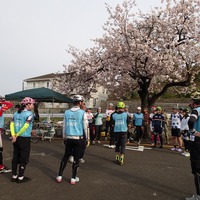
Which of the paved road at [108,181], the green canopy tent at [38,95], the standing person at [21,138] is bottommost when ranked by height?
the paved road at [108,181]

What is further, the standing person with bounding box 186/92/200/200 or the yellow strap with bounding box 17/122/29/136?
the yellow strap with bounding box 17/122/29/136

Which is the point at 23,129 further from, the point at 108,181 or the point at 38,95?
the point at 38,95

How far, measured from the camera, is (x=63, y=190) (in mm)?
4801

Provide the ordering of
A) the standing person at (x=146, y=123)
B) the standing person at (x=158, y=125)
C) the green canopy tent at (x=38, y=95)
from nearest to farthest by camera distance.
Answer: the standing person at (x=158, y=125), the standing person at (x=146, y=123), the green canopy tent at (x=38, y=95)

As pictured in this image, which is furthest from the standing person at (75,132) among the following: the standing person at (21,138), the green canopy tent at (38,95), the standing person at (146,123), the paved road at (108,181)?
the green canopy tent at (38,95)

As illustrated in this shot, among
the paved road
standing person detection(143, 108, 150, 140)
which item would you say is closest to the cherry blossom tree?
standing person detection(143, 108, 150, 140)

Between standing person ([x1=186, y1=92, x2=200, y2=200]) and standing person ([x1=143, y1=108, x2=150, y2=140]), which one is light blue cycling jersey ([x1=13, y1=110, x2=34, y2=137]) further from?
standing person ([x1=143, y1=108, x2=150, y2=140])

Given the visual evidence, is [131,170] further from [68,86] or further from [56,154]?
[68,86]

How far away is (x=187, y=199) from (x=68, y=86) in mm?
13895

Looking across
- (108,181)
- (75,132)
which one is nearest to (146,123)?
(108,181)

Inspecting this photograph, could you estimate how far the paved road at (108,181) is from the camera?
458 centimetres

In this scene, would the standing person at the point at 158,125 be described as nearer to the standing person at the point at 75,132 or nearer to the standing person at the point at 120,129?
the standing person at the point at 120,129

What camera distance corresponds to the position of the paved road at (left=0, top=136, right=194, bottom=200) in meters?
4.58

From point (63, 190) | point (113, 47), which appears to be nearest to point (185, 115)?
point (63, 190)
